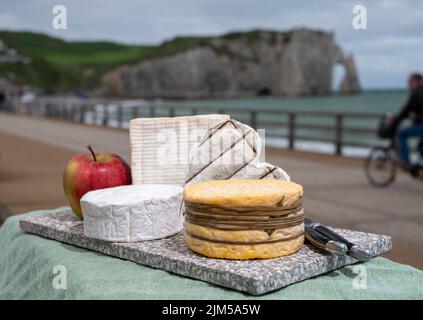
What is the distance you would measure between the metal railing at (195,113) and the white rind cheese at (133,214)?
14.5m

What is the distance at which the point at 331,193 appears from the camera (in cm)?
1055

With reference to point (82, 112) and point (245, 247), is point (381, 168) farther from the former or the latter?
point (82, 112)

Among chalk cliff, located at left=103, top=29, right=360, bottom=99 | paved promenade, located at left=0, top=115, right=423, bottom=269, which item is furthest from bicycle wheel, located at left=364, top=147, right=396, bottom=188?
chalk cliff, located at left=103, top=29, right=360, bottom=99

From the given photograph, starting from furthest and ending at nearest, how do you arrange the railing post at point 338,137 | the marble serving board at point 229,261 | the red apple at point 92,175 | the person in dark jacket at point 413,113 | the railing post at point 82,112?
the railing post at point 82,112 → the railing post at point 338,137 → the person in dark jacket at point 413,113 → the red apple at point 92,175 → the marble serving board at point 229,261

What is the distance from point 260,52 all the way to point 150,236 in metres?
180

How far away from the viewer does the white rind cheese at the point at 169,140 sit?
7.50ft

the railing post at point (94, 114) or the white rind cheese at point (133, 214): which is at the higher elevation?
the white rind cheese at point (133, 214)

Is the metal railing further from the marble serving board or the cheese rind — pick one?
the cheese rind

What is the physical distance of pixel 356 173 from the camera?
1352cm

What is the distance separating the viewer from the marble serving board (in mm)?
1731

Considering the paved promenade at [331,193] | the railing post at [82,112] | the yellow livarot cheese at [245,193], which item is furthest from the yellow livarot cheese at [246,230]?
the railing post at [82,112]

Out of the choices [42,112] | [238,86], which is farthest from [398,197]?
[238,86]

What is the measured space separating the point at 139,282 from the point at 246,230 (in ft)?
1.07

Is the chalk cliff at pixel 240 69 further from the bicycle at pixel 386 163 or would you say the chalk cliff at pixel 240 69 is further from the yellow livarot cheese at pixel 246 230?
the yellow livarot cheese at pixel 246 230
